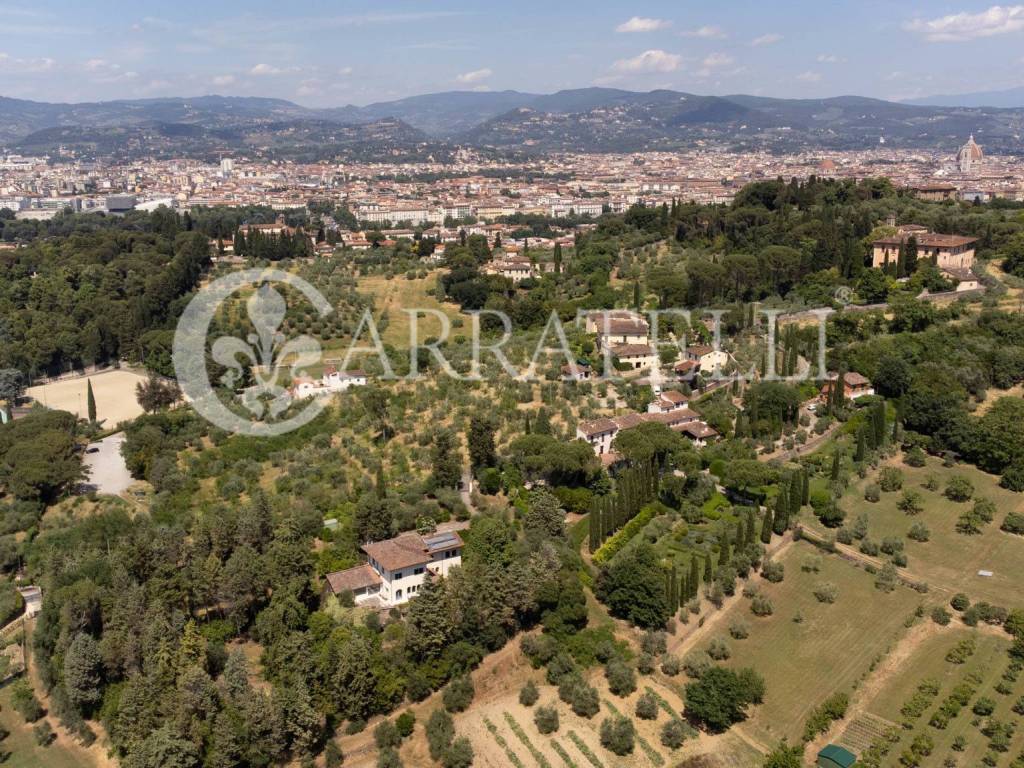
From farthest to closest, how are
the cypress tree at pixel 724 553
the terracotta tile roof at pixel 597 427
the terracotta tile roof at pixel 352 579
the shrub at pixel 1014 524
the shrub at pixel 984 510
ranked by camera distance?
the terracotta tile roof at pixel 597 427 → the shrub at pixel 984 510 → the shrub at pixel 1014 524 → the cypress tree at pixel 724 553 → the terracotta tile roof at pixel 352 579

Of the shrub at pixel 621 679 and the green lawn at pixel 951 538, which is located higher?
the green lawn at pixel 951 538

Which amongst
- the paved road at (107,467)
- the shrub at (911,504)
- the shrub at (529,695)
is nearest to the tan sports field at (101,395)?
the paved road at (107,467)

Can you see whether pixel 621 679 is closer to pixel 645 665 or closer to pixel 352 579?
pixel 645 665

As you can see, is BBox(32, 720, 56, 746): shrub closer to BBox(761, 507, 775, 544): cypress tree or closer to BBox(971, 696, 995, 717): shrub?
BBox(761, 507, 775, 544): cypress tree

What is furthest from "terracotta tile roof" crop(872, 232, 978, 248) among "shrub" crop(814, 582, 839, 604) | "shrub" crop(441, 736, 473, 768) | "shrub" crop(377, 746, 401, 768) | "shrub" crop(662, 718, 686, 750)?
"shrub" crop(377, 746, 401, 768)

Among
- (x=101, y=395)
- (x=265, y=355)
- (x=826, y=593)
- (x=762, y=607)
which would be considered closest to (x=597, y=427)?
(x=762, y=607)

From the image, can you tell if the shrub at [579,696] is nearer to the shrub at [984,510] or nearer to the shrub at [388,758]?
the shrub at [388,758]
